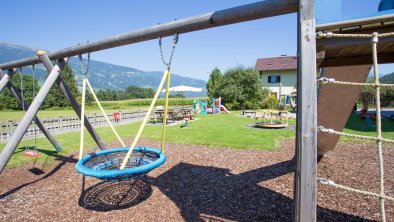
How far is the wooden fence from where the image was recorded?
10.6 meters

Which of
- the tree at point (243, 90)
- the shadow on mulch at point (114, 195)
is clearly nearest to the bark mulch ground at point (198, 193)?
the shadow on mulch at point (114, 195)

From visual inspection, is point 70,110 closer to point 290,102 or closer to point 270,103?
point 270,103

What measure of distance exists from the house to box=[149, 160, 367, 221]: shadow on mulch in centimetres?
3006

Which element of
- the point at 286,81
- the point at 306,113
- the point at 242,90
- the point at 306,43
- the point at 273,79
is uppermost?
the point at 273,79

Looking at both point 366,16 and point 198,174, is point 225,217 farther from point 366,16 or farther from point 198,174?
point 366,16

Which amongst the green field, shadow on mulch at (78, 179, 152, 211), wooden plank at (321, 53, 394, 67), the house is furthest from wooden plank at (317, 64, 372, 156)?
the house

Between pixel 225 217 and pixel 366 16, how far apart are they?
2.93m

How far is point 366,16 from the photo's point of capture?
86.7 inches

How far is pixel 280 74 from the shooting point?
35938 mm

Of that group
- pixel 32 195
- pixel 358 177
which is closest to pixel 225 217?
pixel 358 177

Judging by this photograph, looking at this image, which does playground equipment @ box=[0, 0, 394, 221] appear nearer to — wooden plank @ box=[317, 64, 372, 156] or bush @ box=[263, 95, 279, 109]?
wooden plank @ box=[317, 64, 372, 156]

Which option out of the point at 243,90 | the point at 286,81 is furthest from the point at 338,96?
the point at 286,81

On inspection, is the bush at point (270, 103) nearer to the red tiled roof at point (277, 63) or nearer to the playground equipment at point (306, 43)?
the red tiled roof at point (277, 63)

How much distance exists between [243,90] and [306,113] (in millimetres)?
26250
